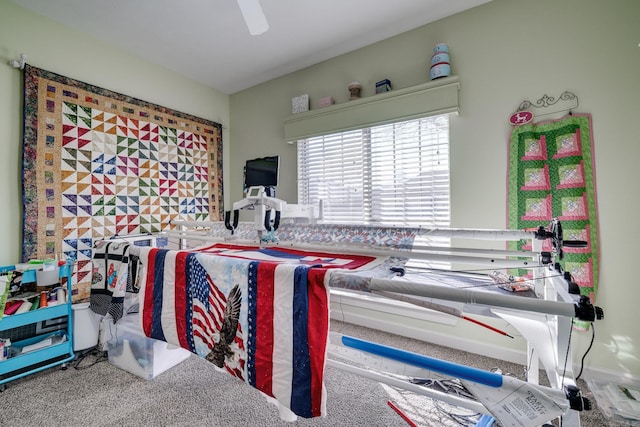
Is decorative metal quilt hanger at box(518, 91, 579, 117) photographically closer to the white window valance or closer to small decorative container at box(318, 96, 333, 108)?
the white window valance

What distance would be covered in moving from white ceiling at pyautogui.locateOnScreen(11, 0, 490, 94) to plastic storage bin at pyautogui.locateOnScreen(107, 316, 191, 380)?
2.26 metres

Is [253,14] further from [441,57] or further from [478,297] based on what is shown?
[478,297]

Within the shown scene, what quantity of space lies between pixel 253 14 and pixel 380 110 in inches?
51.0

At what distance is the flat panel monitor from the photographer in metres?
2.04

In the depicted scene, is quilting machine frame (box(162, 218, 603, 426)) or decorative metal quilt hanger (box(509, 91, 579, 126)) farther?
decorative metal quilt hanger (box(509, 91, 579, 126))

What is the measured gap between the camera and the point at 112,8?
2066 mm

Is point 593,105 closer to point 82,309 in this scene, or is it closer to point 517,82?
point 517,82

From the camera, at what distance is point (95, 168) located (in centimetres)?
238

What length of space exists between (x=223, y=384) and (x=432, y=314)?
161 cm

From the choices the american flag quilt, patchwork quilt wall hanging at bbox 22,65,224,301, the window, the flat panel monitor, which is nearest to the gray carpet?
the american flag quilt

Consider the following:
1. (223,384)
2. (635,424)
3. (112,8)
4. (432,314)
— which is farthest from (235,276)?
(112,8)

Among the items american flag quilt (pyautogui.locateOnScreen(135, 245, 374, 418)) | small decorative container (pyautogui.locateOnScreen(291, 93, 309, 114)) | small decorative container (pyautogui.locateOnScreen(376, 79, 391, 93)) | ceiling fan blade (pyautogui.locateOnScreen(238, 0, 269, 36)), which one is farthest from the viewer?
small decorative container (pyautogui.locateOnScreen(291, 93, 309, 114))

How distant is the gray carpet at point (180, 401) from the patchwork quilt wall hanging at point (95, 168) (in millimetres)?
786

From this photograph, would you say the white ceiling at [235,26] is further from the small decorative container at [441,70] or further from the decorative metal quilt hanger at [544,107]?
the decorative metal quilt hanger at [544,107]
